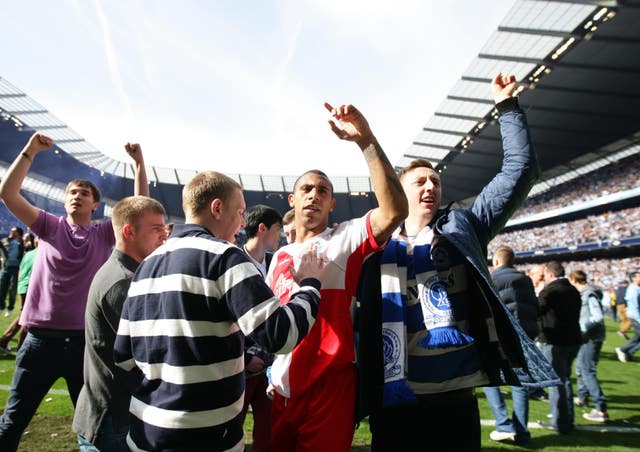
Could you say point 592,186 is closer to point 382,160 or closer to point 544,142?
point 544,142

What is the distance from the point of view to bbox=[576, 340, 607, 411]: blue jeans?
5.21 m

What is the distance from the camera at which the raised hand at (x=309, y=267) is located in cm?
178

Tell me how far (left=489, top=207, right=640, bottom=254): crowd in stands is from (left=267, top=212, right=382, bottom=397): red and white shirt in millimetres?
30489

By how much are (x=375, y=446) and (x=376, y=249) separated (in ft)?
3.28

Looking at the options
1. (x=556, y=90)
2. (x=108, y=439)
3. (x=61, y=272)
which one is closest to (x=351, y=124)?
(x=108, y=439)

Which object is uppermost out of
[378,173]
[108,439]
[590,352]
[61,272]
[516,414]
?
[378,173]

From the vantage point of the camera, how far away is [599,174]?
3167 centimetres

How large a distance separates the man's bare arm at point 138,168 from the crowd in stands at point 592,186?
3304 centimetres

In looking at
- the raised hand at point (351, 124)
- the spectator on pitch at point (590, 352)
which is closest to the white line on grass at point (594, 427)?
the spectator on pitch at point (590, 352)

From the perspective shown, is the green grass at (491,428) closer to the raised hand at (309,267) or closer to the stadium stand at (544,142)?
the raised hand at (309,267)

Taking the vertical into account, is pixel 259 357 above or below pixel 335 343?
below

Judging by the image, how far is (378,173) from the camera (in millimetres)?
1881

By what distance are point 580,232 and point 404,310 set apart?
117 ft

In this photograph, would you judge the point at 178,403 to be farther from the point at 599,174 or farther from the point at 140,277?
the point at 599,174
